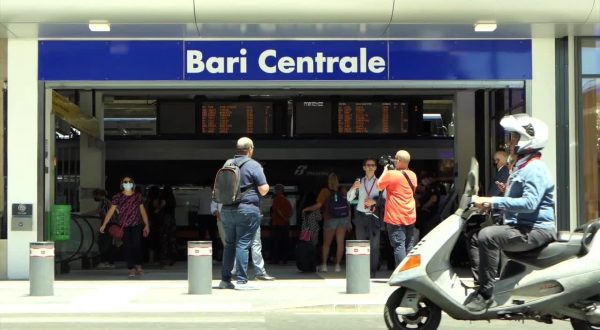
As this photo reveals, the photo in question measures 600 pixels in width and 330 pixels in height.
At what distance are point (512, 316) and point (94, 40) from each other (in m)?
8.58

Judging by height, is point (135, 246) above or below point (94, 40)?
below

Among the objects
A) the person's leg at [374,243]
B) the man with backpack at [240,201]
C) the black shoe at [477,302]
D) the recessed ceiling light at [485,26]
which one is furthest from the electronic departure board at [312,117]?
the black shoe at [477,302]

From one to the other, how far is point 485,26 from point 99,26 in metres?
5.46

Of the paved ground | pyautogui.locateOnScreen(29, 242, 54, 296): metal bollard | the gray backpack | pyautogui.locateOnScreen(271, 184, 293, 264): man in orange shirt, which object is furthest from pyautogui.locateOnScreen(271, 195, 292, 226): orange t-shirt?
pyautogui.locateOnScreen(29, 242, 54, 296): metal bollard

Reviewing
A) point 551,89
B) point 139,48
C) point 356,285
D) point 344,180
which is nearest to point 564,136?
point 551,89

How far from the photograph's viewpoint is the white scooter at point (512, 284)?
759 centimetres

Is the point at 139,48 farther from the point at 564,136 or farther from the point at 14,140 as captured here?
the point at 564,136

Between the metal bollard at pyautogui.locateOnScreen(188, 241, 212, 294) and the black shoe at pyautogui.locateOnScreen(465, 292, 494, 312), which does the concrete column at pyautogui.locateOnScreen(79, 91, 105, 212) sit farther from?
the black shoe at pyautogui.locateOnScreen(465, 292, 494, 312)

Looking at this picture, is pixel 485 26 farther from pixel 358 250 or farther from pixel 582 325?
pixel 582 325

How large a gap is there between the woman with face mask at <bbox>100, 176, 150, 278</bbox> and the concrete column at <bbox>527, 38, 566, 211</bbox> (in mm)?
6091

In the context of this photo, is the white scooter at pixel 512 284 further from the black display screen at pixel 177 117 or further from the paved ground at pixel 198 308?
the black display screen at pixel 177 117

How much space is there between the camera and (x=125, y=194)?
1498 centimetres

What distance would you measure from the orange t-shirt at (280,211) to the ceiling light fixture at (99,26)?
6.09m

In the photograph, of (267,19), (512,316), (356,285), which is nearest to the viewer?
(512,316)
